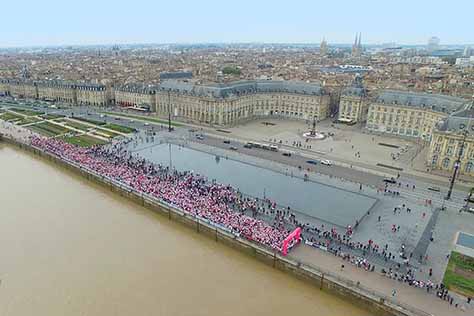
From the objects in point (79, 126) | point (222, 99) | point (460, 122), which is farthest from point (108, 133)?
point (460, 122)

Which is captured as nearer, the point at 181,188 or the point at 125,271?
the point at 125,271

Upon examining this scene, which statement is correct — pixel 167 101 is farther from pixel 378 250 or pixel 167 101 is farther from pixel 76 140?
pixel 378 250

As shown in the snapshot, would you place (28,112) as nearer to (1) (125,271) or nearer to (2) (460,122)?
(1) (125,271)

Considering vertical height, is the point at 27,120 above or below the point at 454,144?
below

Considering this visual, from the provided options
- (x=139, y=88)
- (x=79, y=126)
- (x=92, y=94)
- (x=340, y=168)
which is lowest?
(x=79, y=126)

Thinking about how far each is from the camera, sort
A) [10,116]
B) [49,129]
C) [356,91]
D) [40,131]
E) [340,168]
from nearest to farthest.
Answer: [340,168], [40,131], [49,129], [356,91], [10,116]

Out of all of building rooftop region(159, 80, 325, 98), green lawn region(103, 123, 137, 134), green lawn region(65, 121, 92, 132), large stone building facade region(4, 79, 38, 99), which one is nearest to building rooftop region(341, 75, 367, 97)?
building rooftop region(159, 80, 325, 98)

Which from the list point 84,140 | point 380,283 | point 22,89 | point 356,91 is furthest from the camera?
point 22,89
